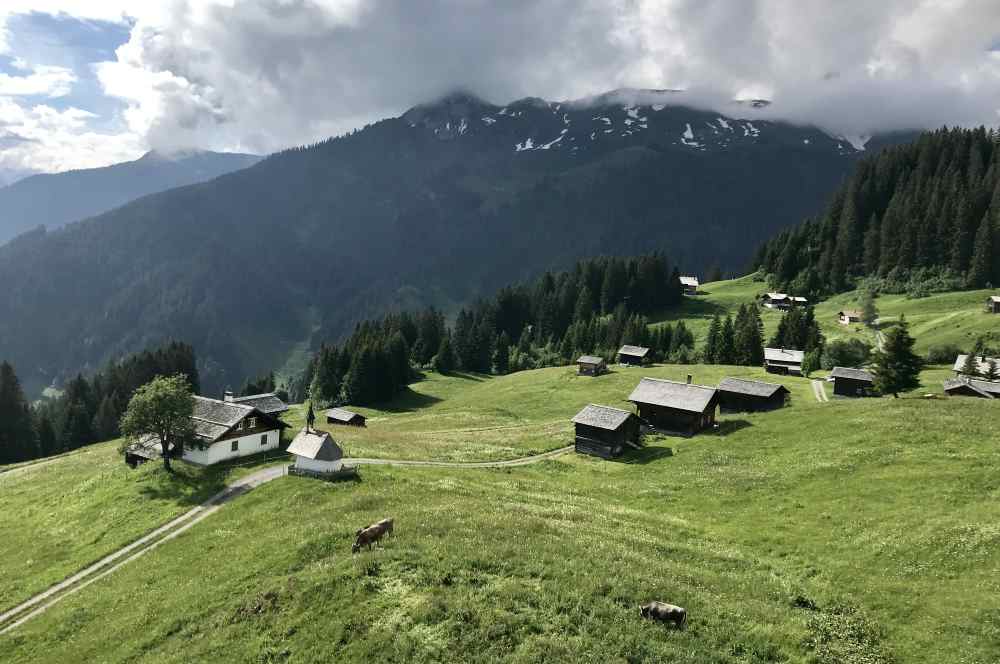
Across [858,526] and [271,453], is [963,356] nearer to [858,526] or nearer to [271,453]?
[858,526]

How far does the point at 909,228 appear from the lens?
Answer: 152125mm

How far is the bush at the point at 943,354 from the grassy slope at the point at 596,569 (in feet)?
173

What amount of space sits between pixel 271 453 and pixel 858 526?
5461 centimetres

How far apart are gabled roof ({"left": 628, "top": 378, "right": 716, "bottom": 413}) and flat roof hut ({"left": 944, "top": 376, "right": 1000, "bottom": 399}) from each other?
105 ft

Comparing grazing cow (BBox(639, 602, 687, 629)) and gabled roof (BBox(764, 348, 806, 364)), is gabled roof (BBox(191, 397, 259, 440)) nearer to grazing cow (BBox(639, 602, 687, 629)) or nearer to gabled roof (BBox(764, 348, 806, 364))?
grazing cow (BBox(639, 602, 687, 629))

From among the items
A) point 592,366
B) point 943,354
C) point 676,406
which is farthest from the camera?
point 592,366

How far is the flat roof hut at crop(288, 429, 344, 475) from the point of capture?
46812 mm

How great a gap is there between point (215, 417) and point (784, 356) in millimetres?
93190

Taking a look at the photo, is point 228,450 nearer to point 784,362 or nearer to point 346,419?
point 346,419

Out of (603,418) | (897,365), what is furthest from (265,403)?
(897,365)

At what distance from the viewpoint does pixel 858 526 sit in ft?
110

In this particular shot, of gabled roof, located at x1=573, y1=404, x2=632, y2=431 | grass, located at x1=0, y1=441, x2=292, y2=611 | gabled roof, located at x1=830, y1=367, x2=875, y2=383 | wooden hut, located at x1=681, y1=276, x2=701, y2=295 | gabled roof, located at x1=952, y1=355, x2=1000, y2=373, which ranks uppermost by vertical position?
wooden hut, located at x1=681, y1=276, x2=701, y2=295

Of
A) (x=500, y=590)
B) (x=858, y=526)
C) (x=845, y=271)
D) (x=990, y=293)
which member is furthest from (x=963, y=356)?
(x=500, y=590)

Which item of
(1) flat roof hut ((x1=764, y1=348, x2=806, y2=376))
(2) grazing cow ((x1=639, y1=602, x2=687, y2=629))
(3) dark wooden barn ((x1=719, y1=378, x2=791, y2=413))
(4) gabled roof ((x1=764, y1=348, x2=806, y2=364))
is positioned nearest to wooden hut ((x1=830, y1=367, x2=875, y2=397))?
(3) dark wooden barn ((x1=719, y1=378, x2=791, y2=413))
